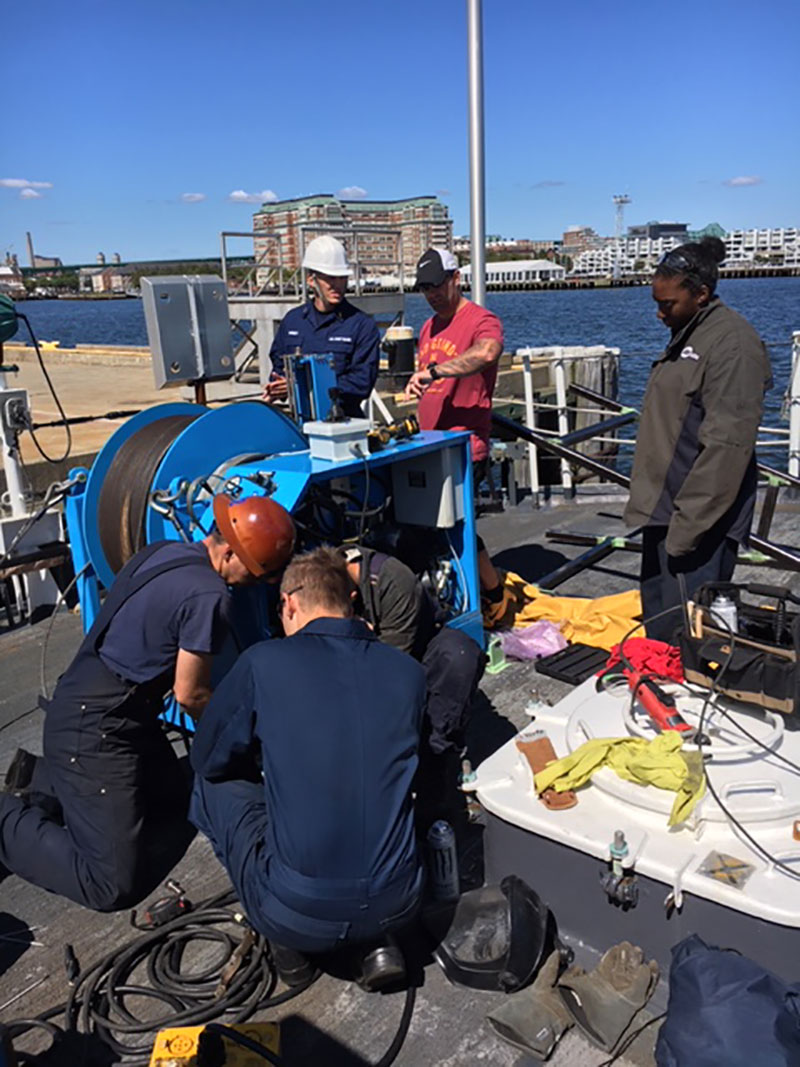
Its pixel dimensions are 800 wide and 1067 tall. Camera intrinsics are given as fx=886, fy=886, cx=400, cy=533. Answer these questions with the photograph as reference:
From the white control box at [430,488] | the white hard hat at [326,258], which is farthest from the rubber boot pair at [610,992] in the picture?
the white hard hat at [326,258]

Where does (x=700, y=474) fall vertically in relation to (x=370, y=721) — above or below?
above

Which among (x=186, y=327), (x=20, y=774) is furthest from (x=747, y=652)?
(x=186, y=327)

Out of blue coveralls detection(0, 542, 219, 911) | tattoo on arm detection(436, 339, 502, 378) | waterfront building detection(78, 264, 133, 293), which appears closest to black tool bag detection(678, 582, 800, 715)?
blue coveralls detection(0, 542, 219, 911)

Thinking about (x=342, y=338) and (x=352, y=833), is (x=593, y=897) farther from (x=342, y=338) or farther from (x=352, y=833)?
(x=342, y=338)

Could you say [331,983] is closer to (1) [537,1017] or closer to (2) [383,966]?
(2) [383,966]

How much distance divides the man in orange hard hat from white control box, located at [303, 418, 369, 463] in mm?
730

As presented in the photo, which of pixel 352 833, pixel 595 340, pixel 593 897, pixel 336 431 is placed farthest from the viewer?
pixel 595 340

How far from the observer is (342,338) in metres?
5.11

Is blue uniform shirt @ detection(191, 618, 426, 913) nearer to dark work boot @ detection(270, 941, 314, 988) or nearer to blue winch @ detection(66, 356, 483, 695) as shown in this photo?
dark work boot @ detection(270, 941, 314, 988)

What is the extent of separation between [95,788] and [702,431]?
8.80ft

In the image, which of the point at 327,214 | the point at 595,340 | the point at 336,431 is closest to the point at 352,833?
the point at 336,431

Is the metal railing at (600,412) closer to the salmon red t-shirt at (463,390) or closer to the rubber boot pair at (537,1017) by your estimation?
the salmon red t-shirt at (463,390)

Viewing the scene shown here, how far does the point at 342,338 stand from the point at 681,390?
2136 millimetres

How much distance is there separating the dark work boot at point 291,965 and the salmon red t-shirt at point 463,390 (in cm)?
296
